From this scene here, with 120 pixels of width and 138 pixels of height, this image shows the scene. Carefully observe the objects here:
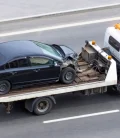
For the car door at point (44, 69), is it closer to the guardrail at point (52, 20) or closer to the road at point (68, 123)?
the road at point (68, 123)

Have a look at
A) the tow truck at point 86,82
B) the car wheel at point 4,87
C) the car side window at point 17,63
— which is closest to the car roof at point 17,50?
the car side window at point 17,63

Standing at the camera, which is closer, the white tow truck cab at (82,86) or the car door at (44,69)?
the white tow truck cab at (82,86)

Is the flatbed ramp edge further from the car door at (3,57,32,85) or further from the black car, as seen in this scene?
the car door at (3,57,32,85)

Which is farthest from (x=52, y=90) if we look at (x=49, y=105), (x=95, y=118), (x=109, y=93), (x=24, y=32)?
(x=24, y=32)

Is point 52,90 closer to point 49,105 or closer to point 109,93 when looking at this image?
point 49,105

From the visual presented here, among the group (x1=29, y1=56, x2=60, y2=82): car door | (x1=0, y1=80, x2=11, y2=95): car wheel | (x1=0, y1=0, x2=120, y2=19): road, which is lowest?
(x1=0, y1=80, x2=11, y2=95): car wheel

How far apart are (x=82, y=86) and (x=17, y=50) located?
217 cm

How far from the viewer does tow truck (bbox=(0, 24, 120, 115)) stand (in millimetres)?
13164

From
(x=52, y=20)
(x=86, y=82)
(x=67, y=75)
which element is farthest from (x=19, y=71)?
(x=52, y=20)

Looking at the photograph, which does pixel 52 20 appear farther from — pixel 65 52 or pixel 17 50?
pixel 17 50

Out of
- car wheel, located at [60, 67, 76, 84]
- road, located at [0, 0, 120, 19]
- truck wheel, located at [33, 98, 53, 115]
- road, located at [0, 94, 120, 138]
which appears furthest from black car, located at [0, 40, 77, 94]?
road, located at [0, 0, 120, 19]

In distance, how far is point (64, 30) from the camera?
1950 cm

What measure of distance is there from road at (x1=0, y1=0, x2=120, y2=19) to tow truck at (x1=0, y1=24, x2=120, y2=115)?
6757 millimetres

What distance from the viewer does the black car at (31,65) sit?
13.0m
